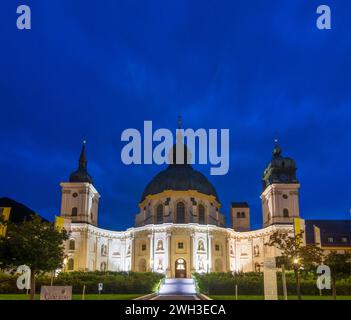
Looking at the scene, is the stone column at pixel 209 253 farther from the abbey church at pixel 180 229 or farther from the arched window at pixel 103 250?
the arched window at pixel 103 250

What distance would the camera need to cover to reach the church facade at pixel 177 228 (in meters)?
87.2

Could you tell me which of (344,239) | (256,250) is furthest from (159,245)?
(344,239)

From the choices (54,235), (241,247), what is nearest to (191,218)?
(241,247)

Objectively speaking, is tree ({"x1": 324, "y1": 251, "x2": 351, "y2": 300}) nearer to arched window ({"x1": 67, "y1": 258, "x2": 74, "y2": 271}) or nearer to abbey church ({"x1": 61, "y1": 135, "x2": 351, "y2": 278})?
abbey church ({"x1": 61, "y1": 135, "x2": 351, "y2": 278})

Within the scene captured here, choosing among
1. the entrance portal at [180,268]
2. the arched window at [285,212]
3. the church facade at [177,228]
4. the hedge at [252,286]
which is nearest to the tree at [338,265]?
the hedge at [252,286]

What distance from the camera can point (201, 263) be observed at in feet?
283

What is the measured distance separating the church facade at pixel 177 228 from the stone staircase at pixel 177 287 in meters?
13.2

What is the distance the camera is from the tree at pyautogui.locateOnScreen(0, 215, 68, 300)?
117 ft

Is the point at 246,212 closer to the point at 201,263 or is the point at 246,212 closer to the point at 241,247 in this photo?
the point at 241,247

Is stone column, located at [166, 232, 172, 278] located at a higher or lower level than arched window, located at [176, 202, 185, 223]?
lower

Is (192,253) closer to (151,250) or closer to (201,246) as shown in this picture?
(201,246)

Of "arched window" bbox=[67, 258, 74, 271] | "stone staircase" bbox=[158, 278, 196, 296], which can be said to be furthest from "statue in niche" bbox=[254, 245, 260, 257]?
"arched window" bbox=[67, 258, 74, 271]

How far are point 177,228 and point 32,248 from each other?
174 feet
